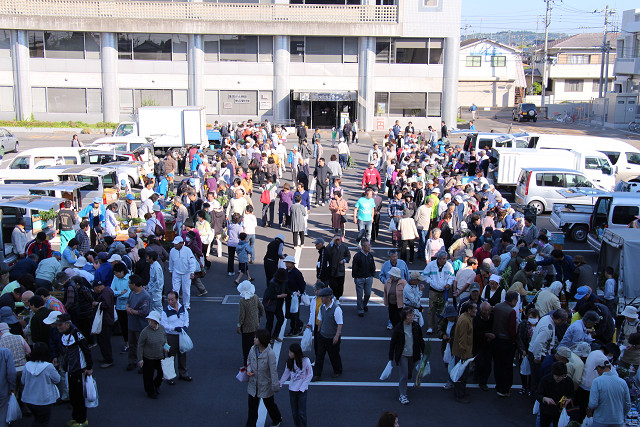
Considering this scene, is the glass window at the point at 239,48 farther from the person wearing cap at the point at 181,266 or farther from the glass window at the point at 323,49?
the person wearing cap at the point at 181,266

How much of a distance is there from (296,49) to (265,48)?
215 centimetres

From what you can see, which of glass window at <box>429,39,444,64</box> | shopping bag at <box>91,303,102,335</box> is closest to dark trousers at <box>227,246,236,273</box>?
shopping bag at <box>91,303,102,335</box>

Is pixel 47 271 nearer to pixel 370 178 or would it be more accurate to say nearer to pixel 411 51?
pixel 370 178

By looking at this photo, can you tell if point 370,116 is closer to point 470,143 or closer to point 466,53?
point 470,143

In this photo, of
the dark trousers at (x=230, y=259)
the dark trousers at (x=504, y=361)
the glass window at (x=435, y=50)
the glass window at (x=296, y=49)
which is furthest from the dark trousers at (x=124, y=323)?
the glass window at (x=435, y=50)

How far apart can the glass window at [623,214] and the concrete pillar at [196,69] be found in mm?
33934

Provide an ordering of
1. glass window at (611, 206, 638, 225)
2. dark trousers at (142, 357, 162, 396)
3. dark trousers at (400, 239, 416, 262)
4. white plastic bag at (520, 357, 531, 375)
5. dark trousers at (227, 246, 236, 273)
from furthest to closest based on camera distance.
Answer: glass window at (611, 206, 638, 225), dark trousers at (400, 239, 416, 262), dark trousers at (227, 246, 236, 273), white plastic bag at (520, 357, 531, 375), dark trousers at (142, 357, 162, 396)

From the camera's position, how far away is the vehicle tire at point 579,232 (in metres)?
19.5

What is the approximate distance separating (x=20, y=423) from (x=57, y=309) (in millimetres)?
1685

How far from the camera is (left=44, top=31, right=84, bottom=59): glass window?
45812mm

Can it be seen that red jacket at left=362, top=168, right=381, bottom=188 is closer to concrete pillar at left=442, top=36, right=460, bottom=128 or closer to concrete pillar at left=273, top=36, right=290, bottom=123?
concrete pillar at left=273, top=36, right=290, bottom=123

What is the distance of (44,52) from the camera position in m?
46.0

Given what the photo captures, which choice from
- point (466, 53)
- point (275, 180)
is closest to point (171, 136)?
point (275, 180)

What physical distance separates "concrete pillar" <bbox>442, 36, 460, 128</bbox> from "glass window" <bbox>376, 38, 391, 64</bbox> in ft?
13.1
